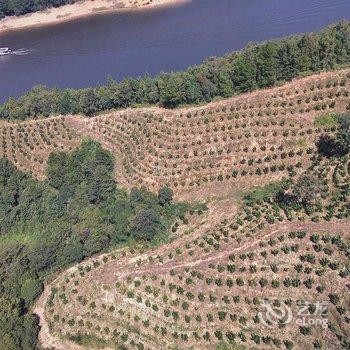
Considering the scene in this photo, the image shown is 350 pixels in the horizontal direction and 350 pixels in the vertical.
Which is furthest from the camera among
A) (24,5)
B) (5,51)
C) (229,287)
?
(24,5)

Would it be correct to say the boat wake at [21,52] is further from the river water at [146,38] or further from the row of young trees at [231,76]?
the row of young trees at [231,76]

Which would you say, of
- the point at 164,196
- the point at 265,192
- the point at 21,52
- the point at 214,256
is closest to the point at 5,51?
the point at 21,52

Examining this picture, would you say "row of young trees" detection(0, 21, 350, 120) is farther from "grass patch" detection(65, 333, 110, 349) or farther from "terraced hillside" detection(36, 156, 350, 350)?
"grass patch" detection(65, 333, 110, 349)

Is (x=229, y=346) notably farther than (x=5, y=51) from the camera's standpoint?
No

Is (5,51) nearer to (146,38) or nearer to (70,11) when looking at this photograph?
(70,11)

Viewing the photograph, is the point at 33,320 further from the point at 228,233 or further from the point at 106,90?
the point at 106,90
